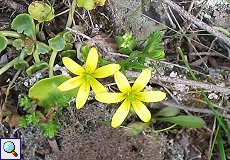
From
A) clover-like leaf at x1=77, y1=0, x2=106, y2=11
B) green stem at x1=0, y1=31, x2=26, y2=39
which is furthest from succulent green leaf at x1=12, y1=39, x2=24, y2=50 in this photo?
clover-like leaf at x1=77, y1=0, x2=106, y2=11

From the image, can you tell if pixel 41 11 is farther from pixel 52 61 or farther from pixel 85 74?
pixel 85 74

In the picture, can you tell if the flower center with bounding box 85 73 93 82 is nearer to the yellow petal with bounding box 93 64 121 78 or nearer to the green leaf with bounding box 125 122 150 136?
the yellow petal with bounding box 93 64 121 78

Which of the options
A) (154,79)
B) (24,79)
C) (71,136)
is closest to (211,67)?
(154,79)

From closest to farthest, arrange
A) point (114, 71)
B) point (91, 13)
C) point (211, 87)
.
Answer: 1. point (114, 71)
2. point (211, 87)
3. point (91, 13)

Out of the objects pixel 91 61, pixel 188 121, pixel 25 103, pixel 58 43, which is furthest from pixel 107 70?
pixel 188 121

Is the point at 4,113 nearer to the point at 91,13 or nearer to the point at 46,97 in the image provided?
the point at 46,97

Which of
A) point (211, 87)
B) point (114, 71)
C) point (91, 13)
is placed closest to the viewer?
point (114, 71)
